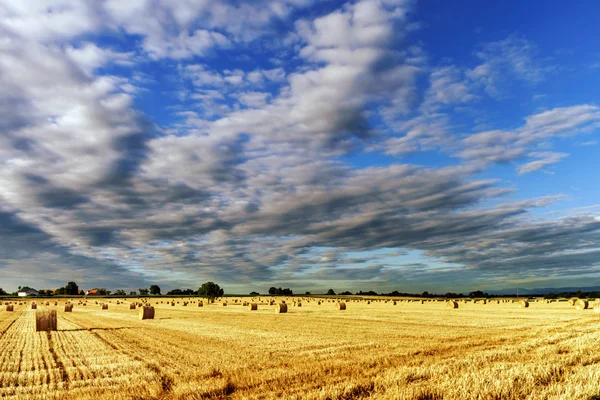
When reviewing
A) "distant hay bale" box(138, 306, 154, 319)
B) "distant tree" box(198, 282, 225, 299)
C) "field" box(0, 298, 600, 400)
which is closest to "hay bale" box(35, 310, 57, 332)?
"field" box(0, 298, 600, 400)

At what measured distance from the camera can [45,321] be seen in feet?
86.3

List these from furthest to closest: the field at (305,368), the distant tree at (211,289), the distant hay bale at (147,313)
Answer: the distant tree at (211,289) → the distant hay bale at (147,313) → the field at (305,368)

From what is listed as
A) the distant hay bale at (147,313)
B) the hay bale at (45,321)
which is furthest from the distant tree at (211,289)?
the hay bale at (45,321)

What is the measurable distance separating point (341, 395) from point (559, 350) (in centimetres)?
910

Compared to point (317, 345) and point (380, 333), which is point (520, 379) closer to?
point (317, 345)

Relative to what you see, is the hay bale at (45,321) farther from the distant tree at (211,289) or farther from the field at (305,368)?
the distant tree at (211,289)

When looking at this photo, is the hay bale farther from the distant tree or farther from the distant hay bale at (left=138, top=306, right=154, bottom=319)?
the distant tree

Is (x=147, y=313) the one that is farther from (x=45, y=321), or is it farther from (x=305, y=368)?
(x=305, y=368)

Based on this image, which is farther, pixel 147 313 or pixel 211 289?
pixel 211 289

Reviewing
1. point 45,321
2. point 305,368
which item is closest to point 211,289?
point 45,321

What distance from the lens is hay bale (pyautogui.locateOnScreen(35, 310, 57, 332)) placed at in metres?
26.3

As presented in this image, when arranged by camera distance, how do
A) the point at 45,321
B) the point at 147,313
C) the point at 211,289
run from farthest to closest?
the point at 211,289 < the point at 147,313 < the point at 45,321

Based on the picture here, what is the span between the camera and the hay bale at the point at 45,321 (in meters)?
26.3

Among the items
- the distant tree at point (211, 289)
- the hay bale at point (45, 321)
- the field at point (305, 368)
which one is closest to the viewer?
the field at point (305, 368)
